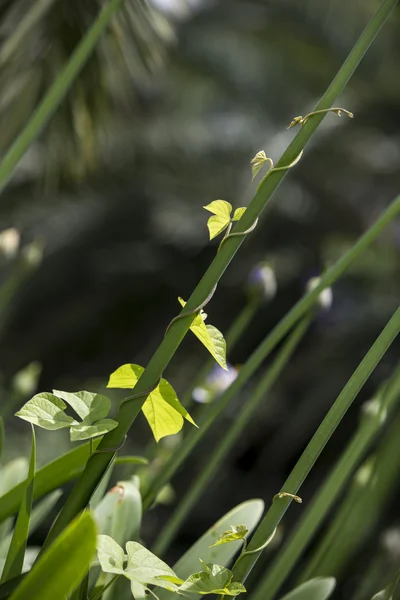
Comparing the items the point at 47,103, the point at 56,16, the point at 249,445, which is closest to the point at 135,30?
the point at 56,16

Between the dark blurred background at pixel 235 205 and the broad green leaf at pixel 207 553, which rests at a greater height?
the broad green leaf at pixel 207 553

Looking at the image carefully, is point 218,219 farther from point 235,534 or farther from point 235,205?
point 235,205

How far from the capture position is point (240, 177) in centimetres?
267

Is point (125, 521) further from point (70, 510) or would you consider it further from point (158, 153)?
point (158, 153)

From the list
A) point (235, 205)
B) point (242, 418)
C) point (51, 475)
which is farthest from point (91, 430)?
point (235, 205)

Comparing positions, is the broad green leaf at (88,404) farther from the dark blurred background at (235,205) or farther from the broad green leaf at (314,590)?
the dark blurred background at (235,205)

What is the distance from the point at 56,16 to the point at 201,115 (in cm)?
178

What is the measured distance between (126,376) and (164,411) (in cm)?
2

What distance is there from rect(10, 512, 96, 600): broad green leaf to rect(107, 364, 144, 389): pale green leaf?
0.28 feet

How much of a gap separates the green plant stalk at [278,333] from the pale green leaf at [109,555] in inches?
6.5

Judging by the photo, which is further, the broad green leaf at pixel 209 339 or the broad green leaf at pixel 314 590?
the broad green leaf at pixel 314 590

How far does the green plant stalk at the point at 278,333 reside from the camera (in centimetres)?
43

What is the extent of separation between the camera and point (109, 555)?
0.30 metres

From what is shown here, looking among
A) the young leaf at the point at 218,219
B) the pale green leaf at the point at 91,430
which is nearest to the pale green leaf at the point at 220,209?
the young leaf at the point at 218,219
